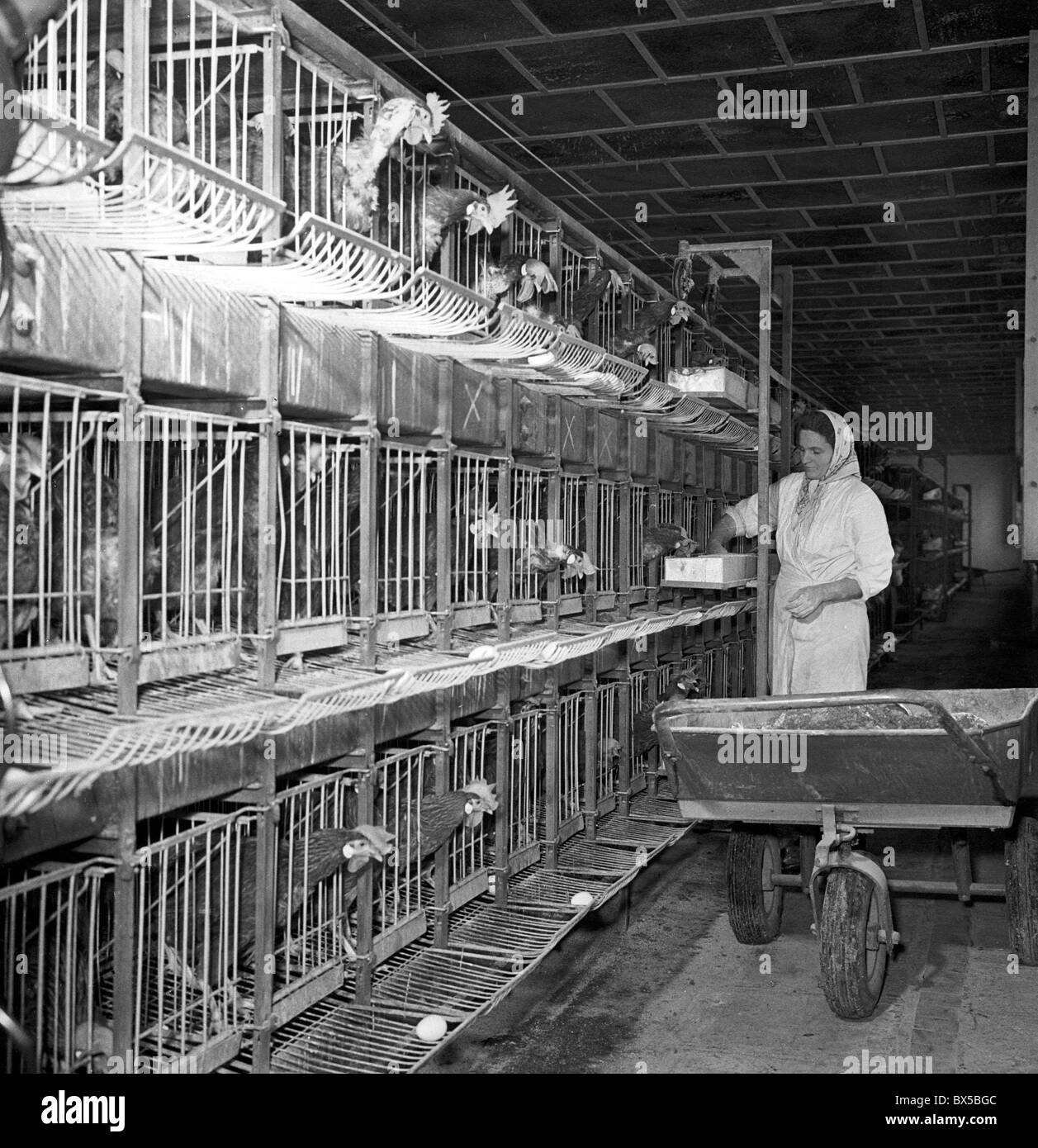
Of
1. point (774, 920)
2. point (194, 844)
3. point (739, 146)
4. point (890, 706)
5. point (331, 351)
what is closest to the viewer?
point (194, 844)

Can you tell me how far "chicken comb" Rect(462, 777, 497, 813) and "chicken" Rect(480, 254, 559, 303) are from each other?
189 centimetres

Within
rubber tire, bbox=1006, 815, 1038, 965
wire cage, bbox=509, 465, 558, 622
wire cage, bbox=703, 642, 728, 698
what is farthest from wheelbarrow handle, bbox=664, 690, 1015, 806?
wire cage, bbox=703, 642, 728, 698

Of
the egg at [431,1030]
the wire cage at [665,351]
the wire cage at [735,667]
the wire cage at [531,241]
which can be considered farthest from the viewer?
the wire cage at [735,667]

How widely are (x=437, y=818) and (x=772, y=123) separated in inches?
230

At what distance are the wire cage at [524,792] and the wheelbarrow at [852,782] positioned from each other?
106 cm

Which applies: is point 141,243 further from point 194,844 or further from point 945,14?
point 945,14

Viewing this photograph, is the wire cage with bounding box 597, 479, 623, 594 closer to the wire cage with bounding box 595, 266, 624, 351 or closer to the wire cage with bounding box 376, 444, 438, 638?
the wire cage with bounding box 595, 266, 624, 351

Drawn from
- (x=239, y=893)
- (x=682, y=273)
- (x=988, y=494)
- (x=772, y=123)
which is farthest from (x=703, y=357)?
(x=988, y=494)

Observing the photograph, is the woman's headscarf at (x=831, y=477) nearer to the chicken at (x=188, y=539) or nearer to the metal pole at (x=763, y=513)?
the metal pole at (x=763, y=513)

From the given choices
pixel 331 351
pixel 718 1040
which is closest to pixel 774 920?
pixel 718 1040

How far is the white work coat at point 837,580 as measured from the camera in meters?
5.83

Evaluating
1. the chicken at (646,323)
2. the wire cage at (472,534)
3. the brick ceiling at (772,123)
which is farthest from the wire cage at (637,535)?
the brick ceiling at (772,123)

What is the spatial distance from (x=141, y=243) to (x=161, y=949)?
1830mm

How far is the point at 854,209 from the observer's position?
10.2 m
